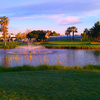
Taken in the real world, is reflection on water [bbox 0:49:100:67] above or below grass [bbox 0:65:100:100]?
below

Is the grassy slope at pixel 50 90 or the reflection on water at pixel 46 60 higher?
the grassy slope at pixel 50 90

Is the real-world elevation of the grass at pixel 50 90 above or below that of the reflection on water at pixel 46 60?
above

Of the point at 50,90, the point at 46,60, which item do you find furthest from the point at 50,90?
the point at 46,60

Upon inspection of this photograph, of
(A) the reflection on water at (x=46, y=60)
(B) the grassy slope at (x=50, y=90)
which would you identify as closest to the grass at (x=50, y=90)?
(B) the grassy slope at (x=50, y=90)

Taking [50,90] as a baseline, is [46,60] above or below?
below

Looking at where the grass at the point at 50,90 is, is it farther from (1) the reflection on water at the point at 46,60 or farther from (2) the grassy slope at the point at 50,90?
(1) the reflection on water at the point at 46,60

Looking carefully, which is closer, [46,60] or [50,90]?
[50,90]

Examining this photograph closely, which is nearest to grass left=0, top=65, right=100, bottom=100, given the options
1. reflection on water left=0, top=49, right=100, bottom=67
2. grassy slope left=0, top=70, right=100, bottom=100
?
grassy slope left=0, top=70, right=100, bottom=100

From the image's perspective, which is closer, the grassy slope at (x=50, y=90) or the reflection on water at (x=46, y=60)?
the grassy slope at (x=50, y=90)

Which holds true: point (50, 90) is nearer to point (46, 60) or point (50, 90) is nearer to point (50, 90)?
point (50, 90)

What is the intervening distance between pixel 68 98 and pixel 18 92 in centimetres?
224

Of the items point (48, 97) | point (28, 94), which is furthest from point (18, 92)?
point (48, 97)

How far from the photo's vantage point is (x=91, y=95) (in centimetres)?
632

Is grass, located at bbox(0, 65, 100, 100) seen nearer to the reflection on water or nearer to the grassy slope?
the grassy slope
